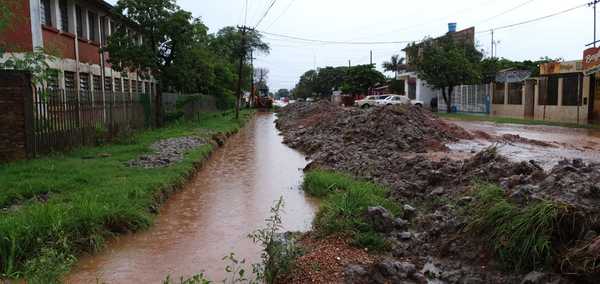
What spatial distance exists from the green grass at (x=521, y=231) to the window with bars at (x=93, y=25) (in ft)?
73.0

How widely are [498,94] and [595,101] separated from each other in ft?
33.0

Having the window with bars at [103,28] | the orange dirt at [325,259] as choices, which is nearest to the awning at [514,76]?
the window with bars at [103,28]

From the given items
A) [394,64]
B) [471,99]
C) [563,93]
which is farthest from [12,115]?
[394,64]

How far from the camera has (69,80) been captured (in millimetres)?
20203

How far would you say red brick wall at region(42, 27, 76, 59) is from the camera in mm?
17581

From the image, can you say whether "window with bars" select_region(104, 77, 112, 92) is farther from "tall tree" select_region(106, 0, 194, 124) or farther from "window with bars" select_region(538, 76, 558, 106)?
"window with bars" select_region(538, 76, 558, 106)

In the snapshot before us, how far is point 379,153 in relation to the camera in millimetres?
14055

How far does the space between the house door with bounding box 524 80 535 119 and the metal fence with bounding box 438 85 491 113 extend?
4.36 m

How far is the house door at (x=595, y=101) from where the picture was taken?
27344mm

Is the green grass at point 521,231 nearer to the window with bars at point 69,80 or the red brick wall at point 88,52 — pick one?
the window with bars at point 69,80

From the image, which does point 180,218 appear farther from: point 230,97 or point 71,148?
point 230,97

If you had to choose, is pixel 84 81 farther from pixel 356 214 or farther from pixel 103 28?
pixel 356 214

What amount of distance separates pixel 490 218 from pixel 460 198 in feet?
5.72

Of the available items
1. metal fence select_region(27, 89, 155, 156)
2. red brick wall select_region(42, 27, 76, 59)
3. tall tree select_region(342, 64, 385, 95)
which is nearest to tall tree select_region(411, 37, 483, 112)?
tall tree select_region(342, 64, 385, 95)
